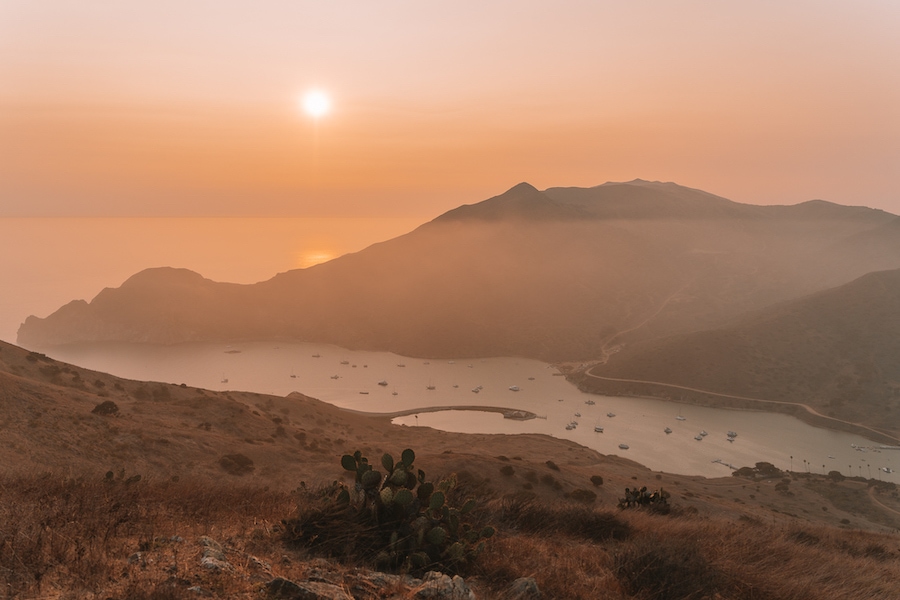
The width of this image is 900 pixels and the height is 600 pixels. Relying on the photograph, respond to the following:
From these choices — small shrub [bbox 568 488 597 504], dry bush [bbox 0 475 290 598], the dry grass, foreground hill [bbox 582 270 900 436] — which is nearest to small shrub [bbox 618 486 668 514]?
the dry grass

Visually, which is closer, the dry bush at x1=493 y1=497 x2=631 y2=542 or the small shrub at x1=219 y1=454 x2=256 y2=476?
the dry bush at x1=493 y1=497 x2=631 y2=542

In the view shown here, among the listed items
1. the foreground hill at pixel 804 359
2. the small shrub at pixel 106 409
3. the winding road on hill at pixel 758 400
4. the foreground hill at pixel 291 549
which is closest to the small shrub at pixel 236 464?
the foreground hill at pixel 291 549

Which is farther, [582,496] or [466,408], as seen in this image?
[466,408]

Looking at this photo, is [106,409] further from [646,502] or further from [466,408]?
[466,408]

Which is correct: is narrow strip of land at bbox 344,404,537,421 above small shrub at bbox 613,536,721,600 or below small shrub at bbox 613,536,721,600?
below

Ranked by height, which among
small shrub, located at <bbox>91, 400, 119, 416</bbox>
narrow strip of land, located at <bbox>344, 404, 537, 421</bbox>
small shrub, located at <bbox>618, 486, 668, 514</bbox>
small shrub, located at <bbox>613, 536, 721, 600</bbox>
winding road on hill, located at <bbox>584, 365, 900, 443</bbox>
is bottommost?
narrow strip of land, located at <bbox>344, 404, 537, 421</bbox>

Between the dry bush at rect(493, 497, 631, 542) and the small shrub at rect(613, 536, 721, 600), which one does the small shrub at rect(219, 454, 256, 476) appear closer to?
the dry bush at rect(493, 497, 631, 542)

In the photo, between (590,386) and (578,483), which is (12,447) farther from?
(590,386)

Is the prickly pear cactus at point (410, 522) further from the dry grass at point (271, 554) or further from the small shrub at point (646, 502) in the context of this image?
the small shrub at point (646, 502)

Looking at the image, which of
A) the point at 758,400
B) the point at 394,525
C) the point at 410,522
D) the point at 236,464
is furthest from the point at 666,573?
the point at 758,400
